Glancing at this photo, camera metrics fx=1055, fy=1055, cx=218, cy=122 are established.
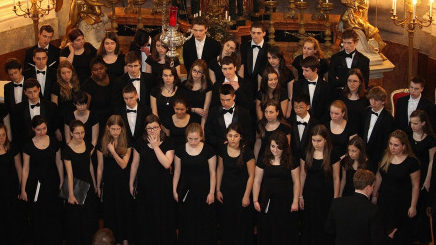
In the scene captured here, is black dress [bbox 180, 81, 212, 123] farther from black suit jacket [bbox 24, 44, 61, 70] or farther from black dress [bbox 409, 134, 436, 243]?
black dress [bbox 409, 134, 436, 243]

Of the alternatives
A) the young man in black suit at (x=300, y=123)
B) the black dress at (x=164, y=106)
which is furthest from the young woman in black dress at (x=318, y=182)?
the black dress at (x=164, y=106)

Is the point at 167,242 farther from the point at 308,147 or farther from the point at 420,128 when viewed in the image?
the point at 420,128

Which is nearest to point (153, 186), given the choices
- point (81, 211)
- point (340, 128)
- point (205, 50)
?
point (81, 211)

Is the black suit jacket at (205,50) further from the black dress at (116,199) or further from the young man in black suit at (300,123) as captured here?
the black dress at (116,199)

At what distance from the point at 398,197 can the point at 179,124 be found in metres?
2.30

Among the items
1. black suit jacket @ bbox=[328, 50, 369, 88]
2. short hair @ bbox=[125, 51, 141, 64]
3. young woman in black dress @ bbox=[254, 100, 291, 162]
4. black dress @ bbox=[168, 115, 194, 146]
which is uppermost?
short hair @ bbox=[125, 51, 141, 64]

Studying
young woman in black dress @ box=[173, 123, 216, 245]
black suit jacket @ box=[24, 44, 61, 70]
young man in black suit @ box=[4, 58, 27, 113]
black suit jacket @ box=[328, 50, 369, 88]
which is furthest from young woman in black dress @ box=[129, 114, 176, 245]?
black suit jacket @ box=[328, 50, 369, 88]

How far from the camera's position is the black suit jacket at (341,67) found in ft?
37.5

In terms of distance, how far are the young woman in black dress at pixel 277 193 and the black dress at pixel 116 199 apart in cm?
133

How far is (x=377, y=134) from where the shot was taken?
10547mm

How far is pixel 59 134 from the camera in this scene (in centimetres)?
1120

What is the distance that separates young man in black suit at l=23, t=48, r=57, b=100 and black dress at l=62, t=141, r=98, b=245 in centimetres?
134

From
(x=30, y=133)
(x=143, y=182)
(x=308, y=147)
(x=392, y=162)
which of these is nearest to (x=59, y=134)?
(x=30, y=133)

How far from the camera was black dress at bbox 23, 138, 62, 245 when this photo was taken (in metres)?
10.4
